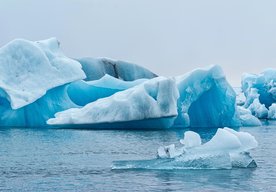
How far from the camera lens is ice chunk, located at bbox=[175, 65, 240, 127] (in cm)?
2783

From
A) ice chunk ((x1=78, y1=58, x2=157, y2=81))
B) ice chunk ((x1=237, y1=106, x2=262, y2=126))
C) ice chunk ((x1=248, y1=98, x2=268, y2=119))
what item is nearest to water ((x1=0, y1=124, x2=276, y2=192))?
ice chunk ((x1=237, y1=106, x2=262, y2=126))

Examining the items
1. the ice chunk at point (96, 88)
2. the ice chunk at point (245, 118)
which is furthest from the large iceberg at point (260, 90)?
the ice chunk at point (96, 88)

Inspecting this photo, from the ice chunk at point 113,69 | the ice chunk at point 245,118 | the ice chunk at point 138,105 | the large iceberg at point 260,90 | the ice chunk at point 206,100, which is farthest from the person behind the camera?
the large iceberg at point 260,90

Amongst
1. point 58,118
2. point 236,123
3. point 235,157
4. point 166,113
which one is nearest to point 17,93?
point 58,118

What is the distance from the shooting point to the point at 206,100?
2927 cm

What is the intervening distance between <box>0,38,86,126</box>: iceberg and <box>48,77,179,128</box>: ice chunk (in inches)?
107

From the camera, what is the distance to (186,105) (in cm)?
2814

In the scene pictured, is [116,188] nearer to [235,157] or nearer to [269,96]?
[235,157]

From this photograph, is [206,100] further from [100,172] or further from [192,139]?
[100,172]

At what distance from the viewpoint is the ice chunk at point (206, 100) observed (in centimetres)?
2783

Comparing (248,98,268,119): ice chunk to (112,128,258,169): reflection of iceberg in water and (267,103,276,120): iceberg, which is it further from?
(112,128,258,169): reflection of iceberg in water

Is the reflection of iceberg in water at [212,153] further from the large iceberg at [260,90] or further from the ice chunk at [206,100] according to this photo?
the large iceberg at [260,90]

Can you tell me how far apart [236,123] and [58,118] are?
976 centimetres

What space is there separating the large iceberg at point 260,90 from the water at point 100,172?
25.7 metres
